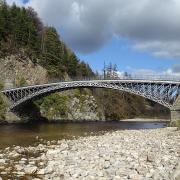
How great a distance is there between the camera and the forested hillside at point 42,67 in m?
97.2

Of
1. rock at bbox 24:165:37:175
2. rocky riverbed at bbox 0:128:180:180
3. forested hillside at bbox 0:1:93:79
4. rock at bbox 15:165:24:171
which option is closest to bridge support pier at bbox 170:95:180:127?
rocky riverbed at bbox 0:128:180:180

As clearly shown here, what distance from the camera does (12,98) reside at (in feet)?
288

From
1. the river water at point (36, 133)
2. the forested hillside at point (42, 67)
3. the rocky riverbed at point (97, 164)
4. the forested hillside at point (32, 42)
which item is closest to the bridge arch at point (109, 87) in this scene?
the forested hillside at point (42, 67)

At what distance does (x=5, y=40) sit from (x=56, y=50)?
2205cm

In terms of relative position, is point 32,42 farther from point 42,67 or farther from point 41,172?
point 41,172

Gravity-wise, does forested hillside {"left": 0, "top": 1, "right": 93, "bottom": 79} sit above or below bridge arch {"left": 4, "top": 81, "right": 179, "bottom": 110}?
above

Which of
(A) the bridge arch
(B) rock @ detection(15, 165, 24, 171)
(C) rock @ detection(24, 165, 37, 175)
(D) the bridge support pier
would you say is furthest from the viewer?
(A) the bridge arch

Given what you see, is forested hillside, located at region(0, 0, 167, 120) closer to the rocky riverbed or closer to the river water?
the river water

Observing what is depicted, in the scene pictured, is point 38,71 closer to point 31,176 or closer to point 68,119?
point 68,119

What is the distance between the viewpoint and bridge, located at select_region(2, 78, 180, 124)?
66.2 m

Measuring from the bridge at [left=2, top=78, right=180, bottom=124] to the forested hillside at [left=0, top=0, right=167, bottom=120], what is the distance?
4022mm

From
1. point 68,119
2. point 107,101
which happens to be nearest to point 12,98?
point 68,119

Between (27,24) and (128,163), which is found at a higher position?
(27,24)

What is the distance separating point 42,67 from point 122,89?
40817mm
